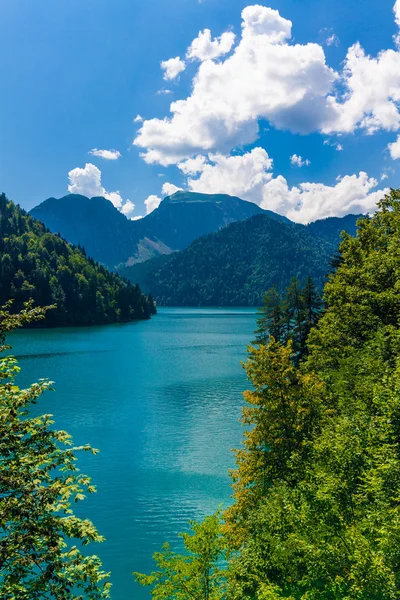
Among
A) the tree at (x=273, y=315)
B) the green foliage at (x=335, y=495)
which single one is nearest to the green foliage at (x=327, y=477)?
the green foliage at (x=335, y=495)

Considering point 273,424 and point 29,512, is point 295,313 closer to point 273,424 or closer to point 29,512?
point 273,424

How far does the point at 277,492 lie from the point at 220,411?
36585 millimetres

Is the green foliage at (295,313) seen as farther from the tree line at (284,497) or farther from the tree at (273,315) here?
the tree line at (284,497)

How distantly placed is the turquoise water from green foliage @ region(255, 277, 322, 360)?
12.3 metres

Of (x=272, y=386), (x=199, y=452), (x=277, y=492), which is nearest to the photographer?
(x=277, y=492)

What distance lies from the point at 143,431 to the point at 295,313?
1122 inches

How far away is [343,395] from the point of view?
25750 mm

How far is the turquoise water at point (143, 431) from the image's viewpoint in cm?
2853

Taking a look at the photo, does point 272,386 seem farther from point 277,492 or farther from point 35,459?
point 35,459

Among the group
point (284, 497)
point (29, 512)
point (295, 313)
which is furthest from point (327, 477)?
point (295, 313)

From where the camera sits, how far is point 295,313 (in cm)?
6128

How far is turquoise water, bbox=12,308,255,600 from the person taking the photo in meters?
28.5

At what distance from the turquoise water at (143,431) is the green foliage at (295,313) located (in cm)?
1230

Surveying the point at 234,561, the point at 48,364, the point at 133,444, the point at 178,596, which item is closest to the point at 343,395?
the point at 234,561
